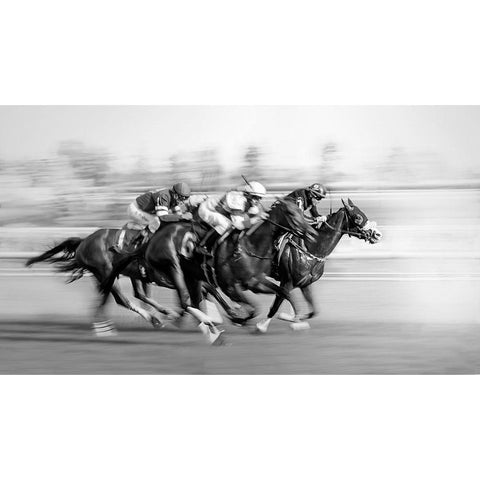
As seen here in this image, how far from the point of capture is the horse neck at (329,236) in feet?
21.9

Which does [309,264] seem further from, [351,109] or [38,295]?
[38,295]

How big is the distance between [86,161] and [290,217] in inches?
69.8

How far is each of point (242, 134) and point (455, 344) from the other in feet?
8.27

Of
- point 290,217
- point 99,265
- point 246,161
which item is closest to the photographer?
point 290,217

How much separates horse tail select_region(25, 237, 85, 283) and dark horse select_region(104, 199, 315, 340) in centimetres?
27

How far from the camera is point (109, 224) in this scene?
6.72 metres

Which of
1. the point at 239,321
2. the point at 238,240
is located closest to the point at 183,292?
the point at 239,321

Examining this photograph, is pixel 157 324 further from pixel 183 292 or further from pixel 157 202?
pixel 157 202

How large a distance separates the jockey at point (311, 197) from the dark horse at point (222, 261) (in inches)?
3.9

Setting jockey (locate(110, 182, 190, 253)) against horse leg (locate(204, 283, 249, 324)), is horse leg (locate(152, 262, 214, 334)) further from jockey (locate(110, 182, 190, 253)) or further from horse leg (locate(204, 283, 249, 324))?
jockey (locate(110, 182, 190, 253))

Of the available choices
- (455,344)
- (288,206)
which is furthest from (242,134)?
(455,344)

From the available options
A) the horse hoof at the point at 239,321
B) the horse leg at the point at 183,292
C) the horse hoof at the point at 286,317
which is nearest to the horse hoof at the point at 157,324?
the horse leg at the point at 183,292

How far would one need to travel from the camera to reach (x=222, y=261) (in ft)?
21.8

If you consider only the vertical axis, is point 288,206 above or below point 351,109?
below
